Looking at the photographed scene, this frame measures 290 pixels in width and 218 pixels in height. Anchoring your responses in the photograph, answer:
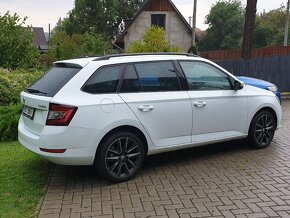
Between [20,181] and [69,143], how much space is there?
109 centimetres

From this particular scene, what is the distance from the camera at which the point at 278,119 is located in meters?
6.73

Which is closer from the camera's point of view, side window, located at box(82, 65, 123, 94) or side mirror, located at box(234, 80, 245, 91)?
side window, located at box(82, 65, 123, 94)

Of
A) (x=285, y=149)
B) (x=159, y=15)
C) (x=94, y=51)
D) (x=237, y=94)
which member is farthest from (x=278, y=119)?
(x=159, y=15)

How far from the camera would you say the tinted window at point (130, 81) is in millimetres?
5117

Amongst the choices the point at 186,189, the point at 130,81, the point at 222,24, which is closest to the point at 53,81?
the point at 130,81

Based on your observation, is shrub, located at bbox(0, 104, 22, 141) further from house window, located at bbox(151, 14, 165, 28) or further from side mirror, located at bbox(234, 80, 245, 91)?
house window, located at bbox(151, 14, 165, 28)

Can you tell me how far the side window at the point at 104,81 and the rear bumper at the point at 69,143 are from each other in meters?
0.56

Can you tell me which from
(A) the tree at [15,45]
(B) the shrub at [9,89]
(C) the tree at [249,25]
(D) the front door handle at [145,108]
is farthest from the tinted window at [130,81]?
(C) the tree at [249,25]

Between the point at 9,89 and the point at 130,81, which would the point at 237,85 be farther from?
the point at 9,89

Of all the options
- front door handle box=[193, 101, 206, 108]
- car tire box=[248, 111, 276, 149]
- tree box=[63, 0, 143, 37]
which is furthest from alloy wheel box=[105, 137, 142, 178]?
tree box=[63, 0, 143, 37]

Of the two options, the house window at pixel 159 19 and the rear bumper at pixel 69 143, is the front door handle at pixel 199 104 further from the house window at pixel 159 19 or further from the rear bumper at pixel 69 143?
the house window at pixel 159 19

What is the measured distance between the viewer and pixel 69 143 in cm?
463

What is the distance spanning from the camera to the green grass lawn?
4.32m

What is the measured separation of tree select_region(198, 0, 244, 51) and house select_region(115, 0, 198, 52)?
55.4ft
